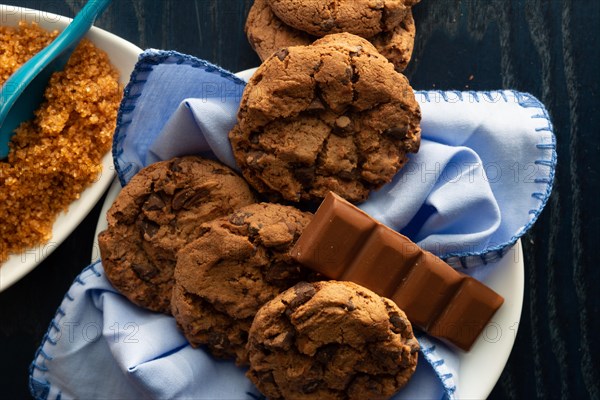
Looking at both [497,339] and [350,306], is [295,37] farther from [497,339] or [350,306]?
[497,339]

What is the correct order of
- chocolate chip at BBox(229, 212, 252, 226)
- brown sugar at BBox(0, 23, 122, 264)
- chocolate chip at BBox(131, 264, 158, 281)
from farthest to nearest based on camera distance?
1. brown sugar at BBox(0, 23, 122, 264)
2. chocolate chip at BBox(131, 264, 158, 281)
3. chocolate chip at BBox(229, 212, 252, 226)

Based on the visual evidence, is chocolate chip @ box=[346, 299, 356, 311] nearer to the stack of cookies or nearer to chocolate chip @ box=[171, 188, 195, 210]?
the stack of cookies

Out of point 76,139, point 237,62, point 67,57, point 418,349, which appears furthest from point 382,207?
point 67,57

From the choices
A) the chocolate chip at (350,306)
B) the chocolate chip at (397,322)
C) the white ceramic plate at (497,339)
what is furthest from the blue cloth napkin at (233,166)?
the chocolate chip at (350,306)

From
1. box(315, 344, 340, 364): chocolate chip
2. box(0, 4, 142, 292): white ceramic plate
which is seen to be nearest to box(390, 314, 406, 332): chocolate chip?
box(315, 344, 340, 364): chocolate chip

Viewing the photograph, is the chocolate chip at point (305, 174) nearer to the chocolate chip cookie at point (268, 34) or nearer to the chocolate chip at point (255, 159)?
the chocolate chip at point (255, 159)

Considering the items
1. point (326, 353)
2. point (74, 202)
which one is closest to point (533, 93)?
point (326, 353)
